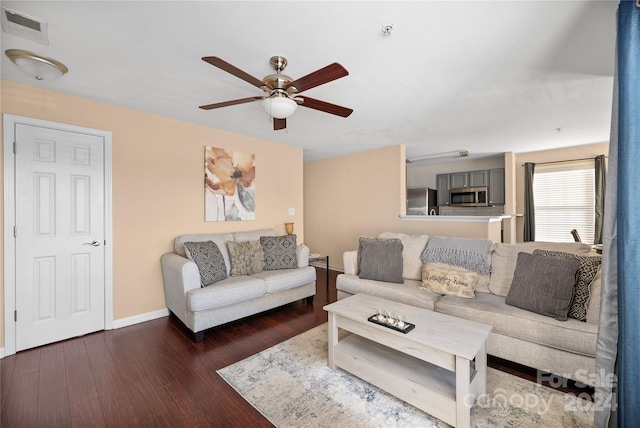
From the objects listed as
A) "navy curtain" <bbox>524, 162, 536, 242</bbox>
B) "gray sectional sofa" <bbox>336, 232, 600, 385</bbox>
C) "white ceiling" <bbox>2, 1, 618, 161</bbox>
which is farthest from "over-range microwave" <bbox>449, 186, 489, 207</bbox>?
"gray sectional sofa" <bbox>336, 232, 600, 385</bbox>

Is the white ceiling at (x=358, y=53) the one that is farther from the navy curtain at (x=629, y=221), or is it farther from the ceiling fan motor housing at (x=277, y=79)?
the navy curtain at (x=629, y=221)

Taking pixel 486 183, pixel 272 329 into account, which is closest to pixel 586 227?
pixel 486 183

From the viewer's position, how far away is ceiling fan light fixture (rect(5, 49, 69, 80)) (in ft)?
6.29

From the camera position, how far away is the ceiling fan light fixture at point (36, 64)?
75.5 inches

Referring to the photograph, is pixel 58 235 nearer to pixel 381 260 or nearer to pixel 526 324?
pixel 381 260

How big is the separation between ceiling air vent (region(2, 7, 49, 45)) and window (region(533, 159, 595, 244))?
6.99 meters

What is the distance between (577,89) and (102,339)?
17.2 ft

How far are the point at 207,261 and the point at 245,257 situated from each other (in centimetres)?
51

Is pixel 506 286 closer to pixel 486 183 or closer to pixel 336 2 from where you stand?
pixel 336 2

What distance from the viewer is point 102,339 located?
2.63 meters

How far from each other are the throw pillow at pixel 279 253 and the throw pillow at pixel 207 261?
0.63m

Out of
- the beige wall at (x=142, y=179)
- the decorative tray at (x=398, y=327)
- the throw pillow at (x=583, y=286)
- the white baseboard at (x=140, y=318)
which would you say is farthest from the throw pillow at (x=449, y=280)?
the white baseboard at (x=140, y=318)

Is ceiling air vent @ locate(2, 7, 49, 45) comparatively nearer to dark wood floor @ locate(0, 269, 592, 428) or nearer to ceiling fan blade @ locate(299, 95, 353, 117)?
ceiling fan blade @ locate(299, 95, 353, 117)

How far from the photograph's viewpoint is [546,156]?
5.04 meters
